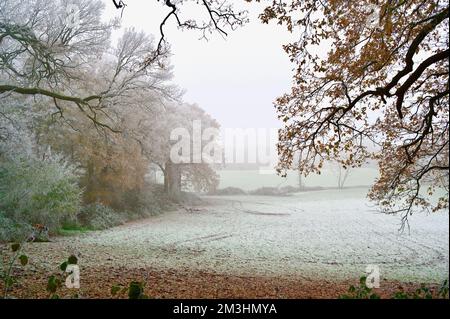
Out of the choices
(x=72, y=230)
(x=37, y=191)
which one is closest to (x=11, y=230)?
(x=37, y=191)

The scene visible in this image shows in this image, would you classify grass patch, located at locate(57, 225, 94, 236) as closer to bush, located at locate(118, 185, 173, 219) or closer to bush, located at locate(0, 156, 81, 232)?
bush, located at locate(0, 156, 81, 232)

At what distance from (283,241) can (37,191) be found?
14.3ft

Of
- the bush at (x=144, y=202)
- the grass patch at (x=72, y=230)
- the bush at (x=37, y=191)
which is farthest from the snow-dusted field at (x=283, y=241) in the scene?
the bush at (x=37, y=191)

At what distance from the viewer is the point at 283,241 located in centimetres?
627

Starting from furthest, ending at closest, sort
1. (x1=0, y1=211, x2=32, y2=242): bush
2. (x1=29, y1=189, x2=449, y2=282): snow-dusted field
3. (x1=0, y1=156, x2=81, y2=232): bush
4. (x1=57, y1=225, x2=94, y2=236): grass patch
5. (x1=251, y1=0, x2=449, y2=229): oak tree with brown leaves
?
1. (x1=57, y1=225, x2=94, y2=236): grass patch
2. (x1=0, y1=156, x2=81, y2=232): bush
3. (x1=0, y1=211, x2=32, y2=242): bush
4. (x1=29, y1=189, x2=449, y2=282): snow-dusted field
5. (x1=251, y1=0, x2=449, y2=229): oak tree with brown leaves

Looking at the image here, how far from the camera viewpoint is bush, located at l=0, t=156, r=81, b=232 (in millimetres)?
5102

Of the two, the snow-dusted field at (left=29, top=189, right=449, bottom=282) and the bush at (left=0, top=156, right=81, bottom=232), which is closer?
the snow-dusted field at (left=29, top=189, right=449, bottom=282)

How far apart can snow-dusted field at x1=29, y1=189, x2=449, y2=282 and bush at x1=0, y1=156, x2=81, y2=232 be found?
630 millimetres

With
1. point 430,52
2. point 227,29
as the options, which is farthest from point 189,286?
point 430,52

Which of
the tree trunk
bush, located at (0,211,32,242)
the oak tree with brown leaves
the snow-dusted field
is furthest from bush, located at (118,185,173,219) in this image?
the oak tree with brown leaves

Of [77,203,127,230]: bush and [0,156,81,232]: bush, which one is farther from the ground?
[0,156,81,232]: bush

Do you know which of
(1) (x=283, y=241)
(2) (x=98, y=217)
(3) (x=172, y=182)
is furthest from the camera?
(3) (x=172, y=182)

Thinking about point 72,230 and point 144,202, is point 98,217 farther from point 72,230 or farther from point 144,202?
point 144,202
